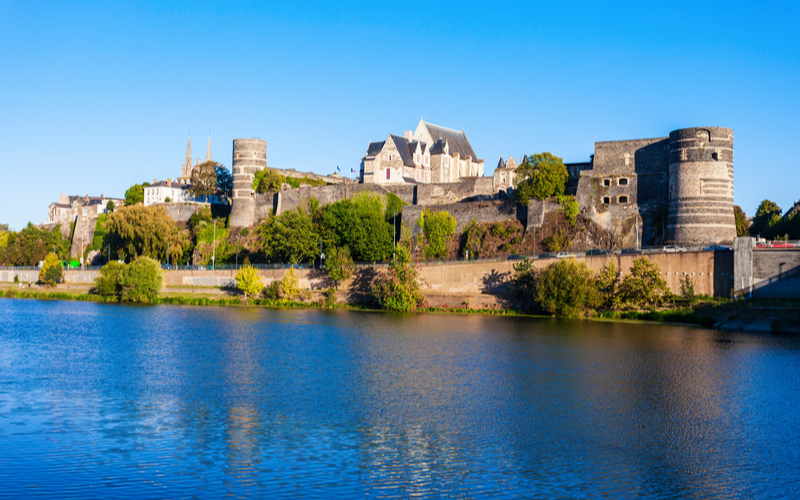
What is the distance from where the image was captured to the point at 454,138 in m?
93.9

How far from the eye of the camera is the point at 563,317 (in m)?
51.7

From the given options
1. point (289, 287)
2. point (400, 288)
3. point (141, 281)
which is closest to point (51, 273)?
point (141, 281)

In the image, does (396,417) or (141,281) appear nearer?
(396,417)

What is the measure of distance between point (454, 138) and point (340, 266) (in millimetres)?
36877

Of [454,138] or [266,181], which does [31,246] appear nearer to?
[266,181]

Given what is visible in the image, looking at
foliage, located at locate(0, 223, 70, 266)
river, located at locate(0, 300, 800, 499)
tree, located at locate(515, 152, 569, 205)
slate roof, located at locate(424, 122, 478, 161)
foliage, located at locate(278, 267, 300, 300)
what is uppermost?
slate roof, located at locate(424, 122, 478, 161)

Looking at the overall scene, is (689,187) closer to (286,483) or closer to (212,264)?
(212,264)

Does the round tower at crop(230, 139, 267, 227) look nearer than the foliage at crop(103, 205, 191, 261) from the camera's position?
No

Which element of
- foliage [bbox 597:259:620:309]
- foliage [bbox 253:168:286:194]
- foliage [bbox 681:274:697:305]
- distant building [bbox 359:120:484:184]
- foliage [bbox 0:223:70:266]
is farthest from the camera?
foliage [bbox 0:223:70:266]

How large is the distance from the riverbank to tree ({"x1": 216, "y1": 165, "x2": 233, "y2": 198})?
2143cm

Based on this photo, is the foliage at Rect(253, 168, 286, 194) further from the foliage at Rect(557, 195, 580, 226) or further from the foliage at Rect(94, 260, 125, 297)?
the foliage at Rect(557, 195, 580, 226)

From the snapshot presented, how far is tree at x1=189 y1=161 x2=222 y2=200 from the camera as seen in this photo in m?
88.9

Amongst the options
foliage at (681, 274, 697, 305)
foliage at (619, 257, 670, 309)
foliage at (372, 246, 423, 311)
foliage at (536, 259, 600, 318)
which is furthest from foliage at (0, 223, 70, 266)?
foliage at (681, 274, 697, 305)

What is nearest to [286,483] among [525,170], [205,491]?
[205,491]
